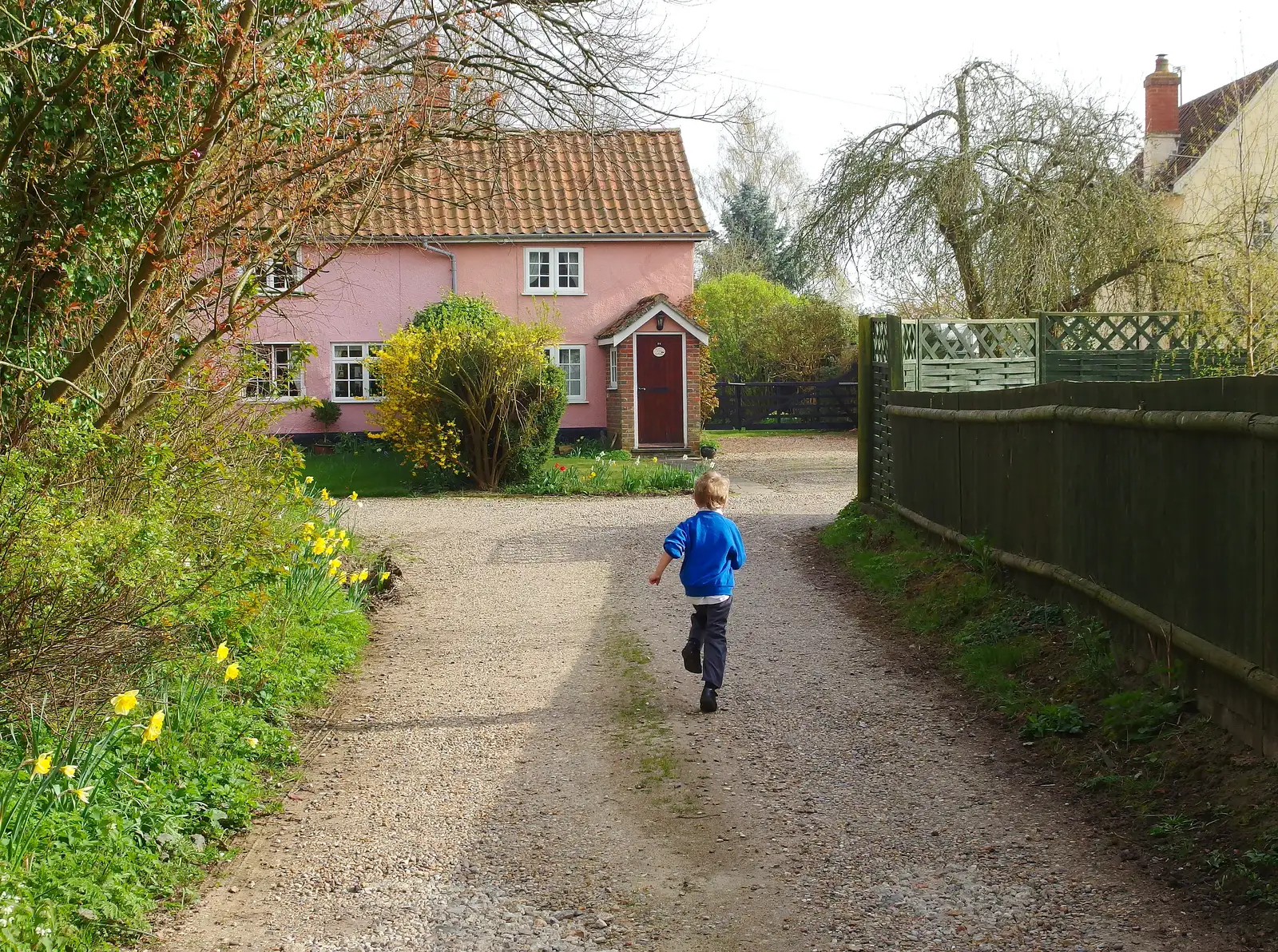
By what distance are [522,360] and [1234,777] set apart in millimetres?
14012

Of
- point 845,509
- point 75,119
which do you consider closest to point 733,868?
point 75,119

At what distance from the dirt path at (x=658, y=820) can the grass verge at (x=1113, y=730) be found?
0.25 m

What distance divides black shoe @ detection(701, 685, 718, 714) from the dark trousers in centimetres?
3

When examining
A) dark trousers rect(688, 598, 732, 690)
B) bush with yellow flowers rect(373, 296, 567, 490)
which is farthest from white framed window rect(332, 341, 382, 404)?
dark trousers rect(688, 598, 732, 690)

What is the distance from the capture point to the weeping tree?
2161 centimetres

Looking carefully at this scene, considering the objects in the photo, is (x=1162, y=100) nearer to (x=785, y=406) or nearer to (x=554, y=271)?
(x=785, y=406)

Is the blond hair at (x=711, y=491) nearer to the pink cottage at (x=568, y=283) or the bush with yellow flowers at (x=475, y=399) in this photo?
the bush with yellow flowers at (x=475, y=399)

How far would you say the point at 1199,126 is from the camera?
77.9ft

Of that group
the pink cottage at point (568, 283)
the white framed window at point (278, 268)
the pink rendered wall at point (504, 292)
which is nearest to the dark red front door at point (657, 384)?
the pink cottage at point (568, 283)

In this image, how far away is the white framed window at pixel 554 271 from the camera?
91.1 ft

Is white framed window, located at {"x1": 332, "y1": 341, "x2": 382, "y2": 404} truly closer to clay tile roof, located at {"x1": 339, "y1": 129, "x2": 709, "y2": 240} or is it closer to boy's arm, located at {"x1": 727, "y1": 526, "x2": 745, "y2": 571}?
clay tile roof, located at {"x1": 339, "y1": 129, "x2": 709, "y2": 240}

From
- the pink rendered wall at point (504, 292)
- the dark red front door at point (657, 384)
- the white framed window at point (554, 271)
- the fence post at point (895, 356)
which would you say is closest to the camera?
the fence post at point (895, 356)

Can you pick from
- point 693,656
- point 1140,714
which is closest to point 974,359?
point 693,656

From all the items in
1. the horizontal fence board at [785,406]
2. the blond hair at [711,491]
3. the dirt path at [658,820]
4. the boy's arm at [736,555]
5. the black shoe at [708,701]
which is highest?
the horizontal fence board at [785,406]
